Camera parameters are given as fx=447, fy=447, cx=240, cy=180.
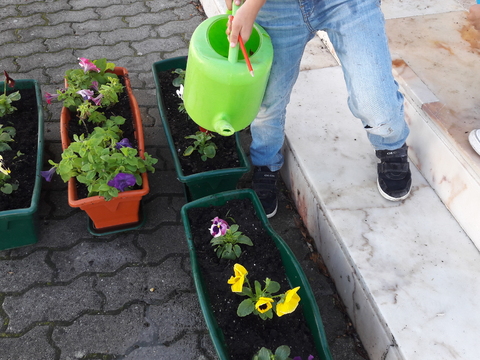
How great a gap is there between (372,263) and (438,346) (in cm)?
36

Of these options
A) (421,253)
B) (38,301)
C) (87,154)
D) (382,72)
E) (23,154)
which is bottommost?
(38,301)

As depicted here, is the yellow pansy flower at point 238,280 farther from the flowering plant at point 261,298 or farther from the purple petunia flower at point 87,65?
the purple petunia flower at point 87,65

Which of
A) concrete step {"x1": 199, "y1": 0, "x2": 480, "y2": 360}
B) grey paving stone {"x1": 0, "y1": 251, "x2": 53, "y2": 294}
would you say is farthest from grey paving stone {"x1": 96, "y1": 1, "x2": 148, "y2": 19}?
grey paving stone {"x1": 0, "y1": 251, "x2": 53, "y2": 294}

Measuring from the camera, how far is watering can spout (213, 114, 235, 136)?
1.38 meters

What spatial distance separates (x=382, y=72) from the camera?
150 centimetres

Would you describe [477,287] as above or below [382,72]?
below

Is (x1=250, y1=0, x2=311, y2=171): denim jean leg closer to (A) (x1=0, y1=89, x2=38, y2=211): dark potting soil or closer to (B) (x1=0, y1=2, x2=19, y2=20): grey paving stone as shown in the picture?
(A) (x1=0, y1=89, x2=38, y2=211): dark potting soil

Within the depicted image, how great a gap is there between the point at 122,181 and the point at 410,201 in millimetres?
1217

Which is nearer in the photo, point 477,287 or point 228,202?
point 477,287

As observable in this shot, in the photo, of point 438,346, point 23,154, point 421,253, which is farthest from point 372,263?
point 23,154

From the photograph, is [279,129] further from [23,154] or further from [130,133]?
[23,154]

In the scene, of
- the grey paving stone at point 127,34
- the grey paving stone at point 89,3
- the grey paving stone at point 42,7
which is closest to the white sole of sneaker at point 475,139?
the grey paving stone at point 127,34

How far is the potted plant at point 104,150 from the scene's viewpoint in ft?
5.93

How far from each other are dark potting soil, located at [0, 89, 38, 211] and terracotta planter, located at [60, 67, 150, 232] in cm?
19
